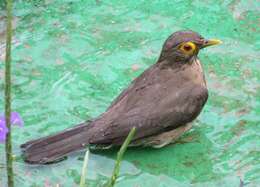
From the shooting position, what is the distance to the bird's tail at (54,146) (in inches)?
248

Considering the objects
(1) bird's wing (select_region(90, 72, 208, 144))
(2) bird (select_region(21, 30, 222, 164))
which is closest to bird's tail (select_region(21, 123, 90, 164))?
(2) bird (select_region(21, 30, 222, 164))

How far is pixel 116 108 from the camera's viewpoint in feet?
21.9

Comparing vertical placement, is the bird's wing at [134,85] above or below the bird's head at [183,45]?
below

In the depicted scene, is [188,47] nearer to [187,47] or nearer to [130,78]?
[187,47]

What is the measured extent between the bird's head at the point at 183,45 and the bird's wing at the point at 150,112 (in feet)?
1.07

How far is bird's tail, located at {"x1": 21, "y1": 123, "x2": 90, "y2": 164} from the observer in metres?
6.30

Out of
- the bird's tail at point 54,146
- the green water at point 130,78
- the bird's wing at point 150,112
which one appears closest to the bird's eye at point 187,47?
the bird's wing at point 150,112

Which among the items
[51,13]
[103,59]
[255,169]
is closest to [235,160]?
[255,169]

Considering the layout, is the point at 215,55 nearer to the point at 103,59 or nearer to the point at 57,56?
the point at 103,59

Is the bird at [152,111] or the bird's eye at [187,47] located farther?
the bird's eye at [187,47]

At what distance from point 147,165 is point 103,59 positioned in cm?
172

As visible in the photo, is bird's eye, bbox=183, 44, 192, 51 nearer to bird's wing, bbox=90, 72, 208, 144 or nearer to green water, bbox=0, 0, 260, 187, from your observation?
bird's wing, bbox=90, 72, 208, 144

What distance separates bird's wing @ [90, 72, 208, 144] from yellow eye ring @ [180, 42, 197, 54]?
34cm

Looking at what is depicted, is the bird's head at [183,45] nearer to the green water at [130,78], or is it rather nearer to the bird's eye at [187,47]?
the bird's eye at [187,47]
